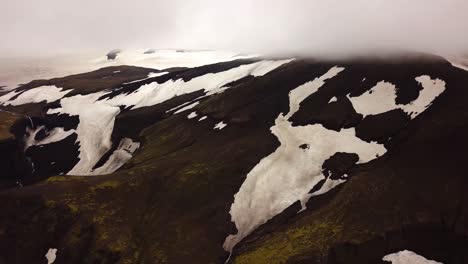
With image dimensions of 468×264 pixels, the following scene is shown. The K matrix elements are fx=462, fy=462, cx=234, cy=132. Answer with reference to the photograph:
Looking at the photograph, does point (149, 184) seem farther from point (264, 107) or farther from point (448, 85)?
point (448, 85)

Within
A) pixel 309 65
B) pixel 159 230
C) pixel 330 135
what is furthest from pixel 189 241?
pixel 309 65

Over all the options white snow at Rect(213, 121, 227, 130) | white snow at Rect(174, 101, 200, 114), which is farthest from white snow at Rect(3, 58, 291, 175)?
white snow at Rect(213, 121, 227, 130)

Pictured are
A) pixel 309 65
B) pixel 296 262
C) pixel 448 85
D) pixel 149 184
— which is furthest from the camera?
pixel 309 65

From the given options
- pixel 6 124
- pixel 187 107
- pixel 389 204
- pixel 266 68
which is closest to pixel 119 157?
pixel 187 107

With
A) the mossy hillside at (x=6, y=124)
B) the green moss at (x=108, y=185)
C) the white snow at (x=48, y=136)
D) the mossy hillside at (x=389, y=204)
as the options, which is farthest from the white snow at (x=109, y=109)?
the mossy hillside at (x=389, y=204)

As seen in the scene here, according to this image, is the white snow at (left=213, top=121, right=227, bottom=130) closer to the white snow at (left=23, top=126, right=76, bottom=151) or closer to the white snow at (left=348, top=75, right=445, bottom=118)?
the white snow at (left=348, top=75, right=445, bottom=118)

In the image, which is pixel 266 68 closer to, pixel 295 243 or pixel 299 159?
pixel 299 159
